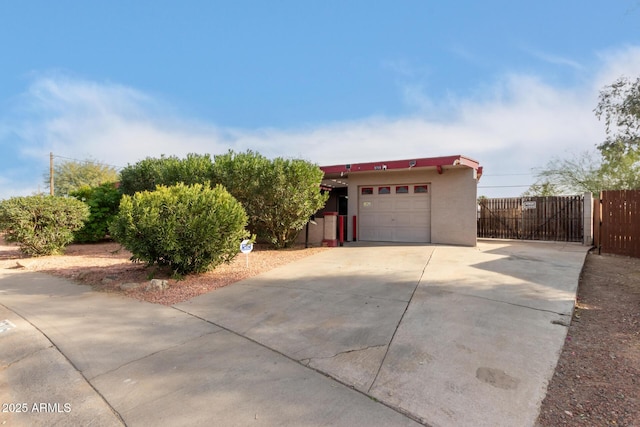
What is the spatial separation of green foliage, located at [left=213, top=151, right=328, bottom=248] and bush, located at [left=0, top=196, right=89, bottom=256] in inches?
211

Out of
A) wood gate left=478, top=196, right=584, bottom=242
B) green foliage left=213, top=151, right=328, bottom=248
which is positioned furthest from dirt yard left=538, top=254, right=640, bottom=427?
wood gate left=478, top=196, right=584, bottom=242

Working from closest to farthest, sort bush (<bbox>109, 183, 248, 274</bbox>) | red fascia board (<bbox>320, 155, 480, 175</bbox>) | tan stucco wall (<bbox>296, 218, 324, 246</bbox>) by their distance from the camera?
bush (<bbox>109, 183, 248, 274</bbox>)
red fascia board (<bbox>320, 155, 480, 175</bbox>)
tan stucco wall (<bbox>296, 218, 324, 246</bbox>)

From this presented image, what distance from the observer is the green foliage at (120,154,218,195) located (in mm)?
10625

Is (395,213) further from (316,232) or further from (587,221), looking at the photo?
(587,221)

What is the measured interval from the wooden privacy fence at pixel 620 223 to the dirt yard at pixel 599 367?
4.81m

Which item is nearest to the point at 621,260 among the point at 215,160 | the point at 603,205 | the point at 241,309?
the point at 603,205

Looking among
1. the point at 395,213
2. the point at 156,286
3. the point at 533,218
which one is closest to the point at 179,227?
the point at 156,286

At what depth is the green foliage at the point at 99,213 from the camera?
44.6 feet

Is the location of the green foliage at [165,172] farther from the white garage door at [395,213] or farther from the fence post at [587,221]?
the fence post at [587,221]

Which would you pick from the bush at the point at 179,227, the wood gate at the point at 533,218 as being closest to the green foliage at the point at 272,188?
the bush at the point at 179,227

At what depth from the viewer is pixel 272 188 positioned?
9.62 meters

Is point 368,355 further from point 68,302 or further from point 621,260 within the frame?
point 621,260

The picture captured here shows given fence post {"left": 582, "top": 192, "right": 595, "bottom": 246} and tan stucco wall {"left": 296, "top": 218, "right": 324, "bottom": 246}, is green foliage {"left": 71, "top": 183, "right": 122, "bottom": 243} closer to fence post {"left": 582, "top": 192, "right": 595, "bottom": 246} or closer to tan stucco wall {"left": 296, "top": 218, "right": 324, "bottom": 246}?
tan stucco wall {"left": 296, "top": 218, "right": 324, "bottom": 246}

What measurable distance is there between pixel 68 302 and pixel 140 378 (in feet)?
12.2
